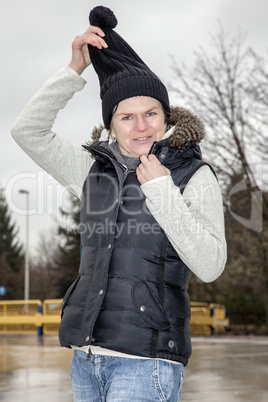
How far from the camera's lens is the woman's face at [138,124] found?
2.58 m

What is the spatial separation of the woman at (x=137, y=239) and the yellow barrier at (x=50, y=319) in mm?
15127

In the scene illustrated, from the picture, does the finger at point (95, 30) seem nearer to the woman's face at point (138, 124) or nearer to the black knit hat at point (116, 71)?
the black knit hat at point (116, 71)

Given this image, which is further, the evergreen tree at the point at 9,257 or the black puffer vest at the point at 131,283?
the evergreen tree at the point at 9,257

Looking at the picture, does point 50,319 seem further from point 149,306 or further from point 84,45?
point 149,306

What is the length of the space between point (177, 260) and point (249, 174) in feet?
47.5

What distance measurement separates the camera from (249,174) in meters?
16.5

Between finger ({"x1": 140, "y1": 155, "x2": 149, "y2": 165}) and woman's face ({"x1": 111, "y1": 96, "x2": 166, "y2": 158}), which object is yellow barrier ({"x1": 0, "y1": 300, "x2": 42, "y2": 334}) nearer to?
woman's face ({"x1": 111, "y1": 96, "x2": 166, "y2": 158})

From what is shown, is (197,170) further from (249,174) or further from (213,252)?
(249,174)

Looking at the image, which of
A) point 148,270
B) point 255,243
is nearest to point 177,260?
point 148,270

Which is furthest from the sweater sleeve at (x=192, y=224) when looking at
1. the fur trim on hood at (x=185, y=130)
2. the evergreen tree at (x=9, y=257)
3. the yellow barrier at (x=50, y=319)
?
the evergreen tree at (x=9, y=257)

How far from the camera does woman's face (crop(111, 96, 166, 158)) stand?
258 centimetres

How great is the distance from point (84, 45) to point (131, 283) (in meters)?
1.11

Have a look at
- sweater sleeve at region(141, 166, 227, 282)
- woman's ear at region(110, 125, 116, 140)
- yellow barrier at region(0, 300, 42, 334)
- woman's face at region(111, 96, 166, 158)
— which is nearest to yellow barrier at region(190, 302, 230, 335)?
yellow barrier at region(0, 300, 42, 334)

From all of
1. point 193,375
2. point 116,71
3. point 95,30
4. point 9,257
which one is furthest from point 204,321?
point 9,257
